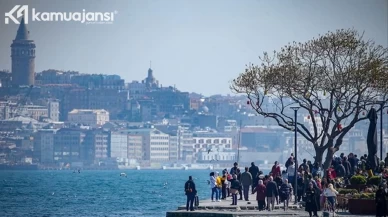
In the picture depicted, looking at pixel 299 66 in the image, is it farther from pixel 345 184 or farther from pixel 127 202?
pixel 127 202

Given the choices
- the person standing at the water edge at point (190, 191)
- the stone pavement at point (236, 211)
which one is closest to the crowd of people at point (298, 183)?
the stone pavement at point (236, 211)

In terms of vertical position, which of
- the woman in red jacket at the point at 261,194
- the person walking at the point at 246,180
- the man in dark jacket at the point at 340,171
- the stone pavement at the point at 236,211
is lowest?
the stone pavement at the point at 236,211

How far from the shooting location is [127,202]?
6756 cm

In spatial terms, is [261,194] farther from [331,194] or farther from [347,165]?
[347,165]

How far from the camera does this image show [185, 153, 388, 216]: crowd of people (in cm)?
3306

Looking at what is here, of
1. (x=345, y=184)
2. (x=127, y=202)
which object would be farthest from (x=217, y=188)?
(x=127, y=202)

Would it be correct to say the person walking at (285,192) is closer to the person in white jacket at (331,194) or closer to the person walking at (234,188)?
the person walking at (234,188)

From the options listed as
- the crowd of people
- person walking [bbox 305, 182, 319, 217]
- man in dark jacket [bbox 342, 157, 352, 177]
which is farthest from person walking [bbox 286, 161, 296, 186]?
person walking [bbox 305, 182, 319, 217]

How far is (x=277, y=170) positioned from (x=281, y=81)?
537 centimetres

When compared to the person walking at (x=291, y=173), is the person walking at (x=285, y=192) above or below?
below

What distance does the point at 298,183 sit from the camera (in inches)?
1479

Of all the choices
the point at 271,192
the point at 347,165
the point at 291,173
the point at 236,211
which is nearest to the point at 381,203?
the point at 271,192

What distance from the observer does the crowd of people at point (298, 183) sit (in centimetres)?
3306

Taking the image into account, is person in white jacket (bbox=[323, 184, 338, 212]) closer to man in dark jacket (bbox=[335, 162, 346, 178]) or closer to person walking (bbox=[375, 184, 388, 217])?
person walking (bbox=[375, 184, 388, 217])
